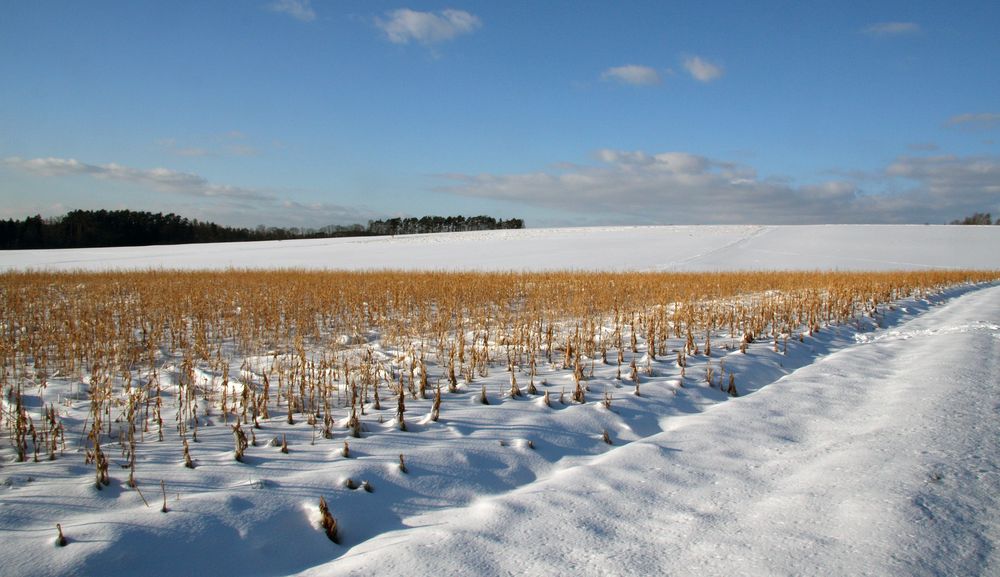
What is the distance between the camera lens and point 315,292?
13648 mm

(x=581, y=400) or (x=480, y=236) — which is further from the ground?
(x=480, y=236)

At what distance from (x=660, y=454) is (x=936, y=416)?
245cm

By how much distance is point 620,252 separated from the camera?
42.0 meters

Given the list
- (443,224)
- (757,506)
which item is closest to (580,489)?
(757,506)

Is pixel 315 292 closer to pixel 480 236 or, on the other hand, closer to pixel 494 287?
pixel 494 287

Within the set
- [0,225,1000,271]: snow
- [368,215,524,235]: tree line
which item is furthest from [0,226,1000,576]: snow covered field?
[368,215,524,235]: tree line

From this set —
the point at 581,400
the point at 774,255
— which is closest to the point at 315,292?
the point at 581,400

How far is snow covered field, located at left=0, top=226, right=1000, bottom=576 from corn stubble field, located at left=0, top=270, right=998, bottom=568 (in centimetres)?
3

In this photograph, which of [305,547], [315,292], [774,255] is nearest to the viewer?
[305,547]

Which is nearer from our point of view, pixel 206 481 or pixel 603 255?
pixel 206 481

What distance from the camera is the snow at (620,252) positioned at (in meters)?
34.9

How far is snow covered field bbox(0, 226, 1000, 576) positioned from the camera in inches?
95.5

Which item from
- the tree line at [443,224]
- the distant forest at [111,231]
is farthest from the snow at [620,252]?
the tree line at [443,224]

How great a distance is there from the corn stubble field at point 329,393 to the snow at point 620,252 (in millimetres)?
22022
